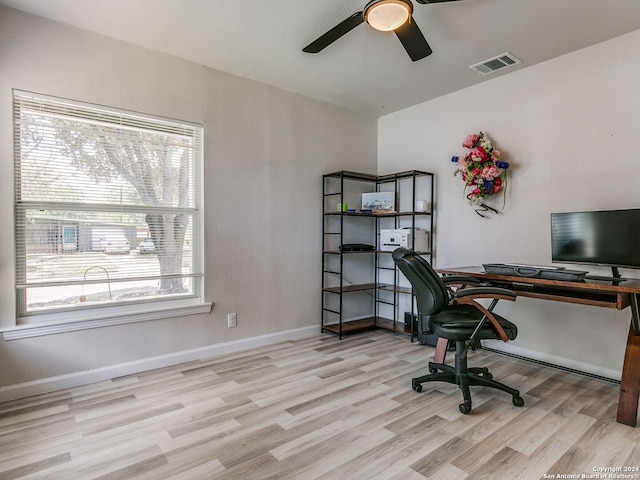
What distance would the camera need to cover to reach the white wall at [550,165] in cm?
259

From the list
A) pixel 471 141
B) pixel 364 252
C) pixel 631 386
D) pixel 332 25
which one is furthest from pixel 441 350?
pixel 332 25

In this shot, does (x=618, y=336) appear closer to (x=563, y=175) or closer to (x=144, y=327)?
(x=563, y=175)

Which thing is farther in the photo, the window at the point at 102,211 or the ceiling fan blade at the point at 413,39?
the window at the point at 102,211

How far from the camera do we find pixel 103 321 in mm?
2609

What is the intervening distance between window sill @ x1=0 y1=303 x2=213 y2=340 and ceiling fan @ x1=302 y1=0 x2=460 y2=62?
2.26m

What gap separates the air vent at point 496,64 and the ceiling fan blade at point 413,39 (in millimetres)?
1008


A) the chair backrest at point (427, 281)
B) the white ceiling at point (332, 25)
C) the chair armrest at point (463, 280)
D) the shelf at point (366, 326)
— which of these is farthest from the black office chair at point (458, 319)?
the white ceiling at point (332, 25)

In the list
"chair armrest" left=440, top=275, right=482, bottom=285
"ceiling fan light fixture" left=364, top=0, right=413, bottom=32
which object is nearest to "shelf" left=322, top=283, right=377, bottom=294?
"chair armrest" left=440, top=275, right=482, bottom=285

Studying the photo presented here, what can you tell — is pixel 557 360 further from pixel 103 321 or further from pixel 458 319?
pixel 103 321

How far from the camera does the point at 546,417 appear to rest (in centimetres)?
209

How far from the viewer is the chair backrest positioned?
219 cm

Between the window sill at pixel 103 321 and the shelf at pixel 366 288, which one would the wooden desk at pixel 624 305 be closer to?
the shelf at pixel 366 288

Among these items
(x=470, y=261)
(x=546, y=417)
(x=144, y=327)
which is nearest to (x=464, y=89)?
(x=470, y=261)

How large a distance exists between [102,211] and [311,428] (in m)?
2.15
